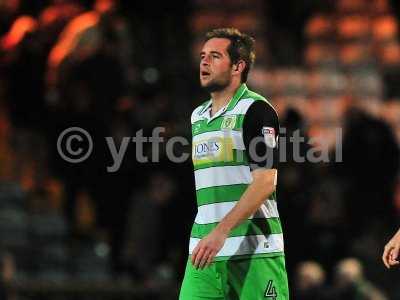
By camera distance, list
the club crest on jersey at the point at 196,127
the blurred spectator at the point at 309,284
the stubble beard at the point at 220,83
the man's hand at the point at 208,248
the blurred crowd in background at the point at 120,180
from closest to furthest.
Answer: the man's hand at the point at 208,248, the stubble beard at the point at 220,83, the club crest on jersey at the point at 196,127, the blurred spectator at the point at 309,284, the blurred crowd in background at the point at 120,180

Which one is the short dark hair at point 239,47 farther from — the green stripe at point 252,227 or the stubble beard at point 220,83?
the green stripe at point 252,227

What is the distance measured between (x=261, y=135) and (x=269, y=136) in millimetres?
48

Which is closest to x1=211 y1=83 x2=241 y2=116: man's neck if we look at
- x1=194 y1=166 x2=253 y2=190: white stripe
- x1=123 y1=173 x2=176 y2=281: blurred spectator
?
x1=194 y1=166 x2=253 y2=190: white stripe

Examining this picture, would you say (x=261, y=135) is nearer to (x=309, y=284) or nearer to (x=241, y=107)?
(x=241, y=107)

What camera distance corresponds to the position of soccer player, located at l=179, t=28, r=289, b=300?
246 inches

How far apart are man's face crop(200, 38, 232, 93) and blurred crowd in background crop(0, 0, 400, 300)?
436 centimetres

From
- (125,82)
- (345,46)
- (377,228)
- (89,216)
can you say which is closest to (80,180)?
(89,216)

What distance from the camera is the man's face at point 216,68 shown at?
6473 mm

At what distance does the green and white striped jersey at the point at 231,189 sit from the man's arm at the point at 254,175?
7 centimetres

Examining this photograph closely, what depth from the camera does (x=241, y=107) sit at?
6.36 metres

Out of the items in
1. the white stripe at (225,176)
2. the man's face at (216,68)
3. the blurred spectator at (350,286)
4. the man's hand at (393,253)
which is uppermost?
the man's face at (216,68)

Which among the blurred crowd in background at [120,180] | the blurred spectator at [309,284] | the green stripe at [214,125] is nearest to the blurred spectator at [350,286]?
the blurred crowd in background at [120,180]

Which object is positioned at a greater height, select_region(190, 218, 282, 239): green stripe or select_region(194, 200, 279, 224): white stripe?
select_region(194, 200, 279, 224): white stripe

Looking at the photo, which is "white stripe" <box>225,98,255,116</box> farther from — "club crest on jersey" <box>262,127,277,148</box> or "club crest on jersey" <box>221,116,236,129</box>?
"club crest on jersey" <box>262,127,277,148</box>
